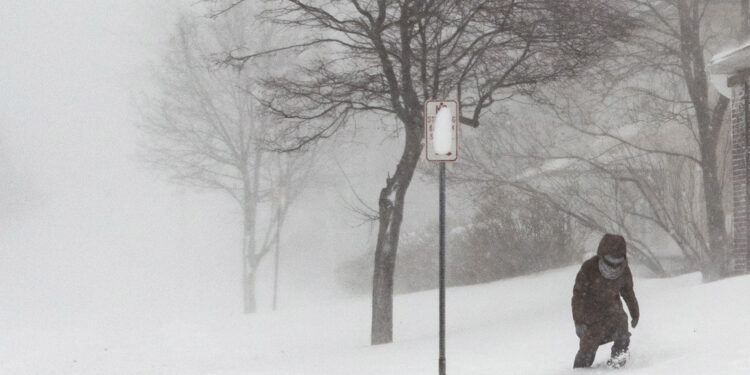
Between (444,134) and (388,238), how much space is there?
17.2 feet

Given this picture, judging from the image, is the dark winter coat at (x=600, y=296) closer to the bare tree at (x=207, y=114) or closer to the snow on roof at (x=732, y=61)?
the snow on roof at (x=732, y=61)

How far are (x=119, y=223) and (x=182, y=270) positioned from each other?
19986mm

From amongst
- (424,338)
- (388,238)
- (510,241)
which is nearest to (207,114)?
(510,241)

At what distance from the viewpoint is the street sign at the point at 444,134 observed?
760cm

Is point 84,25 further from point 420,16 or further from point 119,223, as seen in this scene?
point 420,16

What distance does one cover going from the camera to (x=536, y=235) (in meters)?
21.5

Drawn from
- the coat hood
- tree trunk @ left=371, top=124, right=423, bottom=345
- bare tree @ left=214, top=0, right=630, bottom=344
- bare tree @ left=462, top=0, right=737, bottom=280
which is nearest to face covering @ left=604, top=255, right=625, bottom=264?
the coat hood

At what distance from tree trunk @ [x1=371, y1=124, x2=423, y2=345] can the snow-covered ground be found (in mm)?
460

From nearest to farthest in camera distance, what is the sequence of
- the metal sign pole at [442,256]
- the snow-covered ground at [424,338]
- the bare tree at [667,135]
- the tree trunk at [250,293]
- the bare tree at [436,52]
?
1. the metal sign pole at [442,256]
2. the snow-covered ground at [424,338]
3. the bare tree at [436,52]
4. the bare tree at [667,135]
5. the tree trunk at [250,293]

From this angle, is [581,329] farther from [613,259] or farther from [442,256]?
[442,256]

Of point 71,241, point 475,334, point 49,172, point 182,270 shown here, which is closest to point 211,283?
point 182,270

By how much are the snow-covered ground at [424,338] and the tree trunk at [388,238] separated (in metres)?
0.46

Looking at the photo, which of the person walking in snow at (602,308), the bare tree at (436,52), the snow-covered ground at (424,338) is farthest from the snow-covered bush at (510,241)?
the person walking in snow at (602,308)

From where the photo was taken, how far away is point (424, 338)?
12461mm
